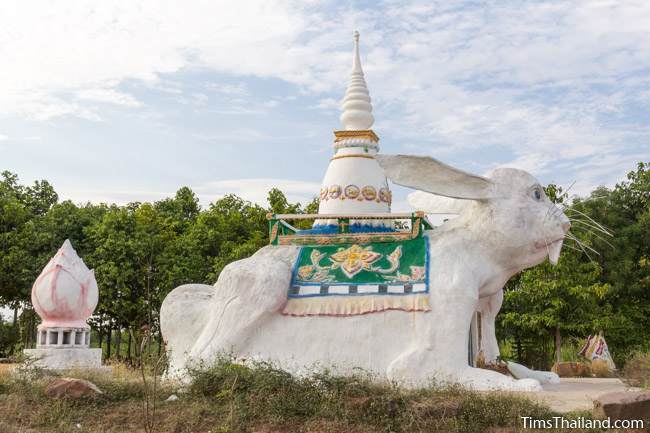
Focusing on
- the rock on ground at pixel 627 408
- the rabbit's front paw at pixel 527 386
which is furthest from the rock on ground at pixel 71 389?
the rock on ground at pixel 627 408

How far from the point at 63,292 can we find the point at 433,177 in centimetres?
720

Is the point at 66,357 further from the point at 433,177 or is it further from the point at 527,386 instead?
the point at 527,386

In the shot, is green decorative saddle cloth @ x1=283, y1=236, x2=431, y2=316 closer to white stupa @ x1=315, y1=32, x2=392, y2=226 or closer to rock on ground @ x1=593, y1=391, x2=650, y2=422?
white stupa @ x1=315, y1=32, x2=392, y2=226

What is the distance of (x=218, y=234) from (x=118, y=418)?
15.0 m

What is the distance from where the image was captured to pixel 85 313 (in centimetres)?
1323

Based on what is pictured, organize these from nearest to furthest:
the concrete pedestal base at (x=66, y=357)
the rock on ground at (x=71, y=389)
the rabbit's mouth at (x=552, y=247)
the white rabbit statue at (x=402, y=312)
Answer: the rock on ground at (x=71, y=389) < the white rabbit statue at (x=402, y=312) < the rabbit's mouth at (x=552, y=247) < the concrete pedestal base at (x=66, y=357)

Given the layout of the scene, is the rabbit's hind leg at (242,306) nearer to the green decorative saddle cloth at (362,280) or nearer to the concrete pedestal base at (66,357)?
the green decorative saddle cloth at (362,280)

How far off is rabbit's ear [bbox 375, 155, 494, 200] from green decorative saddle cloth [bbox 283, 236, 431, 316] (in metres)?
0.87

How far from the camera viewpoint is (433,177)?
10539 mm

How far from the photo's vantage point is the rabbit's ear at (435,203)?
38.3ft

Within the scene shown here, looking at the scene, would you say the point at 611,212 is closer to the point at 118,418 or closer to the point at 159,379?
the point at 159,379

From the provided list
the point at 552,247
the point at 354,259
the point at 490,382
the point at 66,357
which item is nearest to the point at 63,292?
the point at 66,357

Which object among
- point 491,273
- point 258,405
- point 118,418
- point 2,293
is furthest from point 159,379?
point 2,293

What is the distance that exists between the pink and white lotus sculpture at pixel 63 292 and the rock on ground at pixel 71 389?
14.8 feet
